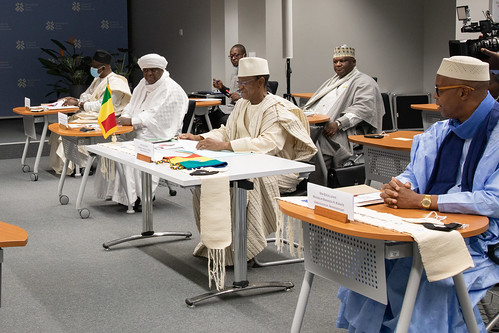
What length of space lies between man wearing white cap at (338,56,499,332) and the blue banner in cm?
1021

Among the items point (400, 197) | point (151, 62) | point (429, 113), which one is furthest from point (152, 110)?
point (400, 197)

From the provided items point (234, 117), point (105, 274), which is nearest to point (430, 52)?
point (234, 117)

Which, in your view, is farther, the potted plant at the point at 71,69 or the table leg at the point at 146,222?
the potted plant at the point at 71,69

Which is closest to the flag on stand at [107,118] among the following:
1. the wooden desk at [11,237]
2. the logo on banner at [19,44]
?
the wooden desk at [11,237]

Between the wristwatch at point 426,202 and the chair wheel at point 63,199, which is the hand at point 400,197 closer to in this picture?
the wristwatch at point 426,202

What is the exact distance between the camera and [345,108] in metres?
6.27

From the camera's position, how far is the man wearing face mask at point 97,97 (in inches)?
261

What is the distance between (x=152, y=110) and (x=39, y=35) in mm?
7384

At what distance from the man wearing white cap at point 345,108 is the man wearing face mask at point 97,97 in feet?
6.08

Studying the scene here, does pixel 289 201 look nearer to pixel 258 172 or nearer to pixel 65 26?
pixel 258 172

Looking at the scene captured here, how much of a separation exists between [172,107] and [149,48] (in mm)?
7925

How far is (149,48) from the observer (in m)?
13.4

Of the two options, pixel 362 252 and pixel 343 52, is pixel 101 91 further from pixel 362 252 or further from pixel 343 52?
pixel 362 252

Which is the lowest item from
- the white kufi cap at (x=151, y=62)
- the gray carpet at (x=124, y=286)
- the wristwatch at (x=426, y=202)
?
the gray carpet at (x=124, y=286)
